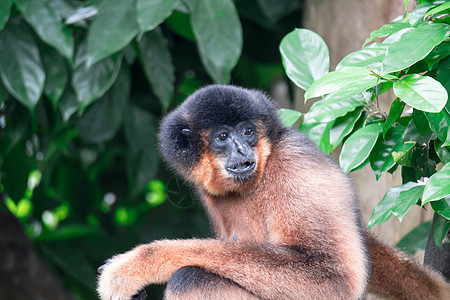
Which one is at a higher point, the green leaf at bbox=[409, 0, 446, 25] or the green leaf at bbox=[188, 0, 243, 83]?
the green leaf at bbox=[409, 0, 446, 25]

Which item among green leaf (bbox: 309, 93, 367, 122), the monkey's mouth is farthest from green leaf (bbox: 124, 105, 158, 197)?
green leaf (bbox: 309, 93, 367, 122)

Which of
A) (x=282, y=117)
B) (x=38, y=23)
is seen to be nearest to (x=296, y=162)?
(x=282, y=117)

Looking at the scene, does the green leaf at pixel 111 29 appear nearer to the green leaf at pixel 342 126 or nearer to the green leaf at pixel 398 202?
the green leaf at pixel 342 126

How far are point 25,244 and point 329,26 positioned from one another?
3.48 meters

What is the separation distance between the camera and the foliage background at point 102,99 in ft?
13.2

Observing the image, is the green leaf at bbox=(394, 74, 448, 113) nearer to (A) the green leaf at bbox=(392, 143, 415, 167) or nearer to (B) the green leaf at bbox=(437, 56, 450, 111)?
(B) the green leaf at bbox=(437, 56, 450, 111)

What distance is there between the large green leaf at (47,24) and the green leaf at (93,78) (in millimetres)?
271

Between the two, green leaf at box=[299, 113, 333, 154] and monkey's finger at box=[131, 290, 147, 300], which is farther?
green leaf at box=[299, 113, 333, 154]

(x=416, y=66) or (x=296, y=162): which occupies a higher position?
(x=416, y=66)

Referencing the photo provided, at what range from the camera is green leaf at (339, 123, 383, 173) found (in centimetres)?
269

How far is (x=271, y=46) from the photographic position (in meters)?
6.33

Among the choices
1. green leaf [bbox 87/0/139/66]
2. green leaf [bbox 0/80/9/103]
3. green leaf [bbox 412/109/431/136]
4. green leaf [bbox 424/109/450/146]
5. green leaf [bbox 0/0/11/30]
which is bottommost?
green leaf [bbox 0/80/9/103]

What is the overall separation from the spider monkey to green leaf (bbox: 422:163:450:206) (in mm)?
745

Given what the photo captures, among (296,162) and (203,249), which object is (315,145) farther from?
(203,249)
